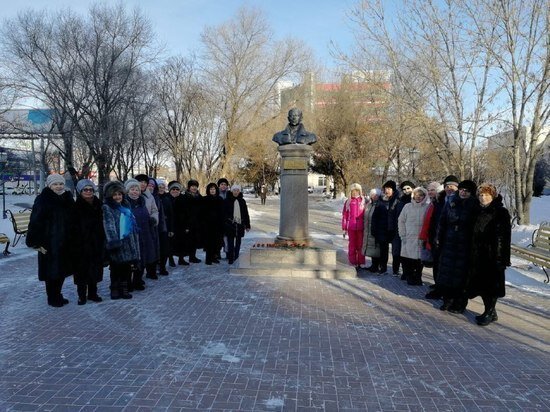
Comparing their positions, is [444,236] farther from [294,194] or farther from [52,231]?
[52,231]

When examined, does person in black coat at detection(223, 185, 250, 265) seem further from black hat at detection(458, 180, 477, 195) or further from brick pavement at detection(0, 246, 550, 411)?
black hat at detection(458, 180, 477, 195)

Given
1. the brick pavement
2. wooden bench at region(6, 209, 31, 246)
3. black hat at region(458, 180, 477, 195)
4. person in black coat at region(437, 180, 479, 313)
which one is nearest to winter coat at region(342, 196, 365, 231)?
the brick pavement

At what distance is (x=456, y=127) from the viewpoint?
14109 mm

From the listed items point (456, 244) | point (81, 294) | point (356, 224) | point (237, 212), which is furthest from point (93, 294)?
point (456, 244)

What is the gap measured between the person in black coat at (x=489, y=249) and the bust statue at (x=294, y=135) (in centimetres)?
412

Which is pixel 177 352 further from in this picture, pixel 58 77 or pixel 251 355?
pixel 58 77

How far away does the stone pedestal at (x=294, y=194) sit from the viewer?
8773mm

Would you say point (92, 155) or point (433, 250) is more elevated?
point (92, 155)

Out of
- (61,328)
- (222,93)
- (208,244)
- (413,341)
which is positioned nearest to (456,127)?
(208,244)

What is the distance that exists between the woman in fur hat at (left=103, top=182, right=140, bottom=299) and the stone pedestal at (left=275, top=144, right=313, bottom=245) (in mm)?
3384

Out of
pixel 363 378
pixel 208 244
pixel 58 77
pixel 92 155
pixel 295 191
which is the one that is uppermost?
pixel 58 77

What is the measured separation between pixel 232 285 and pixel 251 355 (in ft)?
9.95

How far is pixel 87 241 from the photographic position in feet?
19.9

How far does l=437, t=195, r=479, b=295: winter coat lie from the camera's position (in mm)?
5738
